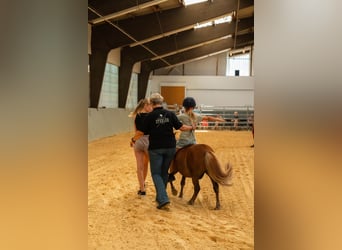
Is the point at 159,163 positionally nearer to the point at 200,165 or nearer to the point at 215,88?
the point at 200,165

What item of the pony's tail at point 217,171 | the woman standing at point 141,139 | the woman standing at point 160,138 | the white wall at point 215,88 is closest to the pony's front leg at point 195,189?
the pony's tail at point 217,171

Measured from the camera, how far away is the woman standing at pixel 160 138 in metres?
4.58

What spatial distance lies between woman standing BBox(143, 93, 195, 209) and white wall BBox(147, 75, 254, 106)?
1994 cm

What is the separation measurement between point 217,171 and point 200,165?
223 mm

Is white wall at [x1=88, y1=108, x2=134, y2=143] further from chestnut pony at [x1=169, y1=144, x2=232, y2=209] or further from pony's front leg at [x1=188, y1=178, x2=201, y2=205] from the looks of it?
pony's front leg at [x1=188, y1=178, x2=201, y2=205]

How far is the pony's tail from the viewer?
178 inches

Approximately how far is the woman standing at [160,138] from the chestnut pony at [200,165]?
0.60 feet

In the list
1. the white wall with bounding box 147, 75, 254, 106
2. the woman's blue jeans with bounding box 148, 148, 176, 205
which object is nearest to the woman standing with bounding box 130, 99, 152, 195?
the woman's blue jeans with bounding box 148, 148, 176, 205

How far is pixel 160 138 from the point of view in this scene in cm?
462

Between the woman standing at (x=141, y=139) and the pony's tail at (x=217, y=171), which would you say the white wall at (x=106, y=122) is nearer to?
the woman standing at (x=141, y=139)
